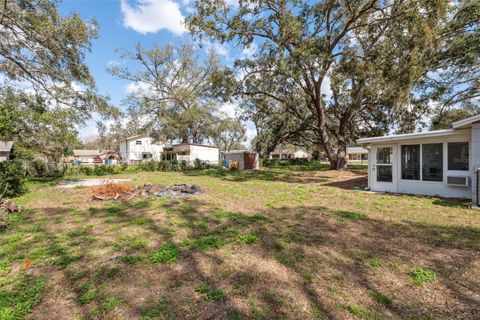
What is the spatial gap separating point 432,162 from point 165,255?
8.44 m

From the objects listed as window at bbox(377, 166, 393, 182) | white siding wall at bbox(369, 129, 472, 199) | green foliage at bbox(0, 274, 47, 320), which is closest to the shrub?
green foliage at bbox(0, 274, 47, 320)

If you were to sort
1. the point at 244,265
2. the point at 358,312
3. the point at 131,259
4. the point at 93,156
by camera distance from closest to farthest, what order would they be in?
the point at 358,312 < the point at 244,265 < the point at 131,259 < the point at 93,156

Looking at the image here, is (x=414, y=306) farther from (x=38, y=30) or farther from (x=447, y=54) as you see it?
(x=447, y=54)

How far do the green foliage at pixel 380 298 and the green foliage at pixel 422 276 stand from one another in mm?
569

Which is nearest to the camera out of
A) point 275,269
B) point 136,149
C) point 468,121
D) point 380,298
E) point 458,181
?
point 380,298

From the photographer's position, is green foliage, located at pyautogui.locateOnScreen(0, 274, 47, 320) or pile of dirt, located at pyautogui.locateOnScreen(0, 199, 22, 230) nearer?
green foliage, located at pyautogui.locateOnScreen(0, 274, 47, 320)

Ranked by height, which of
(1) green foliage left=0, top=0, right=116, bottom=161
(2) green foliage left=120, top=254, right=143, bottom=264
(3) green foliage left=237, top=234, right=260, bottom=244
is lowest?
(2) green foliage left=120, top=254, right=143, bottom=264

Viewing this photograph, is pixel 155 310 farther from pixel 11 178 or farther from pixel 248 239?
pixel 11 178

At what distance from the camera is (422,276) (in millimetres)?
2770

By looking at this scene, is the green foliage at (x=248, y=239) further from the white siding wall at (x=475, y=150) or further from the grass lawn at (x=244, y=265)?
the white siding wall at (x=475, y=150)

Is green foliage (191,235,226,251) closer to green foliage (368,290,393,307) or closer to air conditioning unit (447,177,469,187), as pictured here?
green foliage (368,290,393,307)

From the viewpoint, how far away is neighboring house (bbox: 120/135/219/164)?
2459cm

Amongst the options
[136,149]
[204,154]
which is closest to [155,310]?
[204,154]

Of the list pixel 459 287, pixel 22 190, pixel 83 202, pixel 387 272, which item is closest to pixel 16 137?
pixel 22 190
